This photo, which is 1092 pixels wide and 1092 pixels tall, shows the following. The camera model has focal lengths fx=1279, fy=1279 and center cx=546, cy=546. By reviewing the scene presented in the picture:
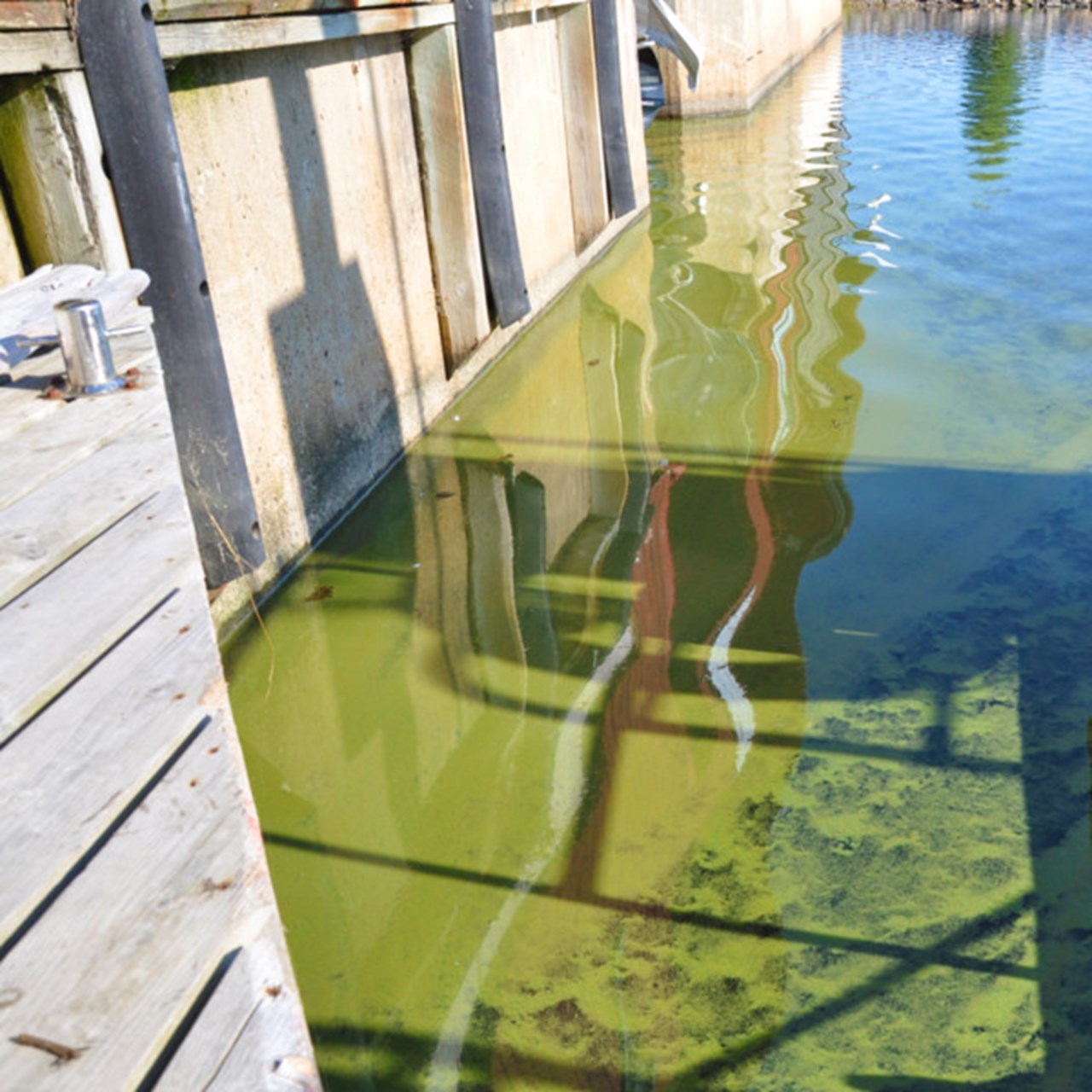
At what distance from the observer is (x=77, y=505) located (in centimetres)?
251

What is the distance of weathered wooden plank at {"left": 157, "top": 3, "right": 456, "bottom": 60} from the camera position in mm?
4574

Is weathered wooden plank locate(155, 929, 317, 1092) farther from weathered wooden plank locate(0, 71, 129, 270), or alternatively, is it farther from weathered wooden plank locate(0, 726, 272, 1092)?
weathered wooden plank locate(0, 71, 129, 270)

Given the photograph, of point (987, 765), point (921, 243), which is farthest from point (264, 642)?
point (921, 243)

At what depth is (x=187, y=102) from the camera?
15.6 feet

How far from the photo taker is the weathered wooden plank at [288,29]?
4574 mm

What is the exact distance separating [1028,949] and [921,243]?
330 inches

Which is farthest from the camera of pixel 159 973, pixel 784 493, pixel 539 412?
pixel 539 412

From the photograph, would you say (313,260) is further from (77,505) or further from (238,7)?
(77,505)

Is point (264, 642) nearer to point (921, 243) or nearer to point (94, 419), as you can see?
point (94, 419)

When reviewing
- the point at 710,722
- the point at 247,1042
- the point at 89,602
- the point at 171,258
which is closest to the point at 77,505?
the point at 89,602

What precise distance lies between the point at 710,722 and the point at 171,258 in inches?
92.3

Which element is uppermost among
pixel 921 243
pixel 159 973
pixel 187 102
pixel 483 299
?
pixel 187 102

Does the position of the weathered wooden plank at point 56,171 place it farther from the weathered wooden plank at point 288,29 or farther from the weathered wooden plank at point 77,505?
the weathered wooden plank at point 77,505

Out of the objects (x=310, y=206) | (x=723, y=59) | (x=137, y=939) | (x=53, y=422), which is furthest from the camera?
(x=723, y=59)
